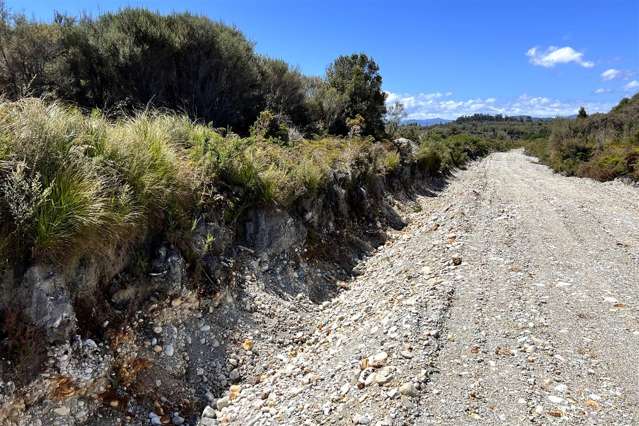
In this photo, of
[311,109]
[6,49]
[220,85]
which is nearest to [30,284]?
[6,49]

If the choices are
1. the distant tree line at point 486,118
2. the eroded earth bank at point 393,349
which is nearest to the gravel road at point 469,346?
the eroded earth bank at point 393,349

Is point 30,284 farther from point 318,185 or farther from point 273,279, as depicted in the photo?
point 318,185

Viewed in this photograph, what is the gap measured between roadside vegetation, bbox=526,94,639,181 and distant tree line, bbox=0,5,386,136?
16805mm

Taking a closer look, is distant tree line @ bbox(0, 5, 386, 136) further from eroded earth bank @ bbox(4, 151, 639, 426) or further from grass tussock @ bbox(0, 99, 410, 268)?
eroded earth bank @ bbox(4, 151, 639, 426)

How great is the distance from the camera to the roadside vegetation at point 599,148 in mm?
20016

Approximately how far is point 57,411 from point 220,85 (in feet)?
30.0

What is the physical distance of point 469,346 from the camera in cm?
386

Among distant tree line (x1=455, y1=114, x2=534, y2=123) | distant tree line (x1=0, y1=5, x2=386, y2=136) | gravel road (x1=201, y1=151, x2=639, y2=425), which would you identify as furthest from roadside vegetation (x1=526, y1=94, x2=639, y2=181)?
distant tree line (x1=455, y1=114, x2=534, y2=123)

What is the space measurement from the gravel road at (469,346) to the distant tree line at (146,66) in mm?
5897

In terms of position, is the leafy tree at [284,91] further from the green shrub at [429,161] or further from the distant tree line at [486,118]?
the distant tree line at [486,118]

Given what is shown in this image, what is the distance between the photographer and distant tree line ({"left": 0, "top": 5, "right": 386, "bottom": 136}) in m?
8.33

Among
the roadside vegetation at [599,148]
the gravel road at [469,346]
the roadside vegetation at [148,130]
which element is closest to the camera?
the gravel road at [469,346]

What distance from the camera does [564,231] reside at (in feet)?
27.5

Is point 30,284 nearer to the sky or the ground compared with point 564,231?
nearer to the sky
